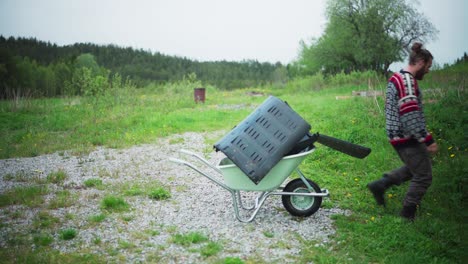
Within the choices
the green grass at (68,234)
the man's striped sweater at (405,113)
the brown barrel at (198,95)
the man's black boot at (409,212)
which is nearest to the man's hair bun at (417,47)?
the man's striped sweater at (405,113)

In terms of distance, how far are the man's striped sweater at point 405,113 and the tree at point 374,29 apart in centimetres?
3025

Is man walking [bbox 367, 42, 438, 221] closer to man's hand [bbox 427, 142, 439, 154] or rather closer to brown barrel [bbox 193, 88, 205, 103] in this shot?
man's hand [bbox 427, 142, 439, 154]

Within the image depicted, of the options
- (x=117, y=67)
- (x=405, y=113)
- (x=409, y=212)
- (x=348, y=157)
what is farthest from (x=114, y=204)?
(x=117, y=67)

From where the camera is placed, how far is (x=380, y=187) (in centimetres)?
446

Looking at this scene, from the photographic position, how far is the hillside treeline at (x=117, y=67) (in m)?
36.2

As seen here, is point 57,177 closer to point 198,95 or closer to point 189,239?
point 189,239

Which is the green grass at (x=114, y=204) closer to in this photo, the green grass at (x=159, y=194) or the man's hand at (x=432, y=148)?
the green grass at (x=159, y=194)

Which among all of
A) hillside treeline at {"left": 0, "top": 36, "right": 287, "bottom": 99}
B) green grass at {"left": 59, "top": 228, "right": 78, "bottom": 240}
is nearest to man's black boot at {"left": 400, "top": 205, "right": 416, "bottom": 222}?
green grass at {"left": 59, "top": 228, "right": 78, "bottom": 240}

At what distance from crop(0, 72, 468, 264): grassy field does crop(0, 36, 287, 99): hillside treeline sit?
49.9 ft

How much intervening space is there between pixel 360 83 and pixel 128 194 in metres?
22.5

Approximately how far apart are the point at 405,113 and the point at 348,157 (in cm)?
325

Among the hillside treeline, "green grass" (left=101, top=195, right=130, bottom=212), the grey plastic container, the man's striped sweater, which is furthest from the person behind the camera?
the hillside treeline

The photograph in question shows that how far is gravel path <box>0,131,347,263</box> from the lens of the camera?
371cm

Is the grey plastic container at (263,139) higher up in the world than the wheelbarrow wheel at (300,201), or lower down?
higher up
